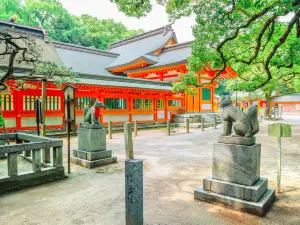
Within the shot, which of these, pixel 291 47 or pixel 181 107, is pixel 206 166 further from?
pixel 181 107

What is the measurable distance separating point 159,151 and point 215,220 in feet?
17.8

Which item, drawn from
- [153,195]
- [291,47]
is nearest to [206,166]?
[153,195]

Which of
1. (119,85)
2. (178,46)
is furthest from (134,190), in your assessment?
(178,46)

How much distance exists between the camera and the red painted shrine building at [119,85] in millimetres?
12966

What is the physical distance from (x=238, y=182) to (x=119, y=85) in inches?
523

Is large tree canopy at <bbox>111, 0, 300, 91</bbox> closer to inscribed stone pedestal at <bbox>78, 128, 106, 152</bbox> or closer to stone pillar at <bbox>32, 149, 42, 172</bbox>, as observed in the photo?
inscribed stone pedestal at <bbox>78, 128, 106, 152</bbox>

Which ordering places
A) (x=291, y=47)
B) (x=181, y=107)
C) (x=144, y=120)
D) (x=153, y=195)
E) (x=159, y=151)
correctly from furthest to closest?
(x=181, y=107), (x=144, y=120), (x=159, y=151), (x=291, y=47), (x=153, y=195)

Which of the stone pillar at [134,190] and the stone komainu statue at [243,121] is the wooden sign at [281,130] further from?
the stone pillar at [134,190]

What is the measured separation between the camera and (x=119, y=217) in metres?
3.44

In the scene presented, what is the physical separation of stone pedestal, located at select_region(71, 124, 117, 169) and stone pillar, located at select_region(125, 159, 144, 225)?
3940mm

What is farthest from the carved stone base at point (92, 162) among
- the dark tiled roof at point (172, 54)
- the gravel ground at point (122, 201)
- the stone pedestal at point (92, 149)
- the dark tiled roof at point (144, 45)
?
the dark tiled roof at point (144, 45)

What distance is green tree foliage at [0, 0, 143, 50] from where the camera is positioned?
35.6m

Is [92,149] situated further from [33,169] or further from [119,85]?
[119,85]

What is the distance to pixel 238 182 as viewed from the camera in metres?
3.78
